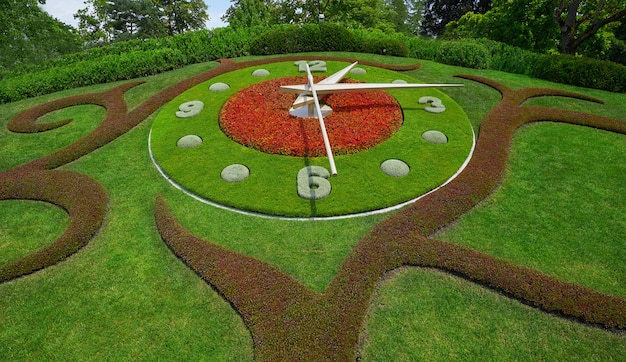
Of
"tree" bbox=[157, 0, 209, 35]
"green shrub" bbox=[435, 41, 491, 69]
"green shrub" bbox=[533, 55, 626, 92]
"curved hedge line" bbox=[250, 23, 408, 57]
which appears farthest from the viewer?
"tree" bbox=[157, 0, 209, 35]

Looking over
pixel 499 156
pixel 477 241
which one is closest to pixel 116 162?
pixel 477 241

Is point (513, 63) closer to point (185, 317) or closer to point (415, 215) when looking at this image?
point (415, 215)

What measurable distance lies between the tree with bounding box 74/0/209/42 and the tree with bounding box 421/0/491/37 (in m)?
34.6

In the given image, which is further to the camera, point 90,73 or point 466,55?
point 466,55

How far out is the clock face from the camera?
11195 mm

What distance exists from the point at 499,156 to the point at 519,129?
10.4 feet

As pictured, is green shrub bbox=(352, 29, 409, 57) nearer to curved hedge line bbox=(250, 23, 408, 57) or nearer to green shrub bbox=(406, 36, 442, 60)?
curved hedge line bbox=(250, 23, 408, 57)

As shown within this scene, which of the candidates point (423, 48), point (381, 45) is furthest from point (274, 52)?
point (423, 48)

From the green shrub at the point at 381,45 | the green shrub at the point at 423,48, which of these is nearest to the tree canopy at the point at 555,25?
the green shrub at the point at 423,48

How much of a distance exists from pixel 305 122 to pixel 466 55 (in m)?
13.9

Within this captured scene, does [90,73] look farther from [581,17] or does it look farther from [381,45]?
[581,17]

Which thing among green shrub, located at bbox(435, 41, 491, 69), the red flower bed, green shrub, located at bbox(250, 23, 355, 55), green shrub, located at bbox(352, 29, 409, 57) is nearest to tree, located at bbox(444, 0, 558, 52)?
green shrub, located at bbox(435, 41, 491, 69)

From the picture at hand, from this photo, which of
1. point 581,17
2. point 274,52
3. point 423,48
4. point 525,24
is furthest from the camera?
point 525,24

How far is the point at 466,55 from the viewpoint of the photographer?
74.7 feet
